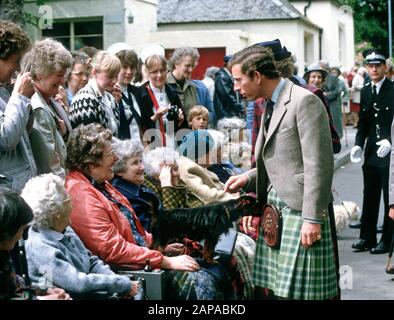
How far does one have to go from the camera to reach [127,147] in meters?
6.00

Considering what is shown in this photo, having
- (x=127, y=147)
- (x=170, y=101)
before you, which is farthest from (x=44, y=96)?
(x=170, y=101)

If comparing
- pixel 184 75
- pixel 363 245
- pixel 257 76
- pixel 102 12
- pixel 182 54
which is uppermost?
pixel 102 12

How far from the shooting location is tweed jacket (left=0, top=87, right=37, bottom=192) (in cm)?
490

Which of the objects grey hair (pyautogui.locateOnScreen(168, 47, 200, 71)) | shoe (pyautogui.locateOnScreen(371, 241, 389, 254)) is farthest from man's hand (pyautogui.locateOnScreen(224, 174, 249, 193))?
grey hair (pyautogui.locateOnScreen(168, 47, 200, 71))

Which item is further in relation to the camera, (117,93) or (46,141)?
(117,93)

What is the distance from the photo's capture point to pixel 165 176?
21.8 ft

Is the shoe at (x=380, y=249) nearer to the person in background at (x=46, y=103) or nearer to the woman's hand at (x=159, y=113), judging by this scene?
the woman's hand at (x=159, y=113)

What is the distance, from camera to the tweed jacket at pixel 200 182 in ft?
22.5

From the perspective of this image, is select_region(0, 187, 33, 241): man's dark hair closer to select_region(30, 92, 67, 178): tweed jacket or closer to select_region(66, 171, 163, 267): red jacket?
select_region(66, 171, 163, 267): red jacket

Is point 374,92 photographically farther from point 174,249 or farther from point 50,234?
point 50,234

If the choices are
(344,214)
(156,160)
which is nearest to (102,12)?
(344,214)

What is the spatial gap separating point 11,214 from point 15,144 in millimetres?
1156

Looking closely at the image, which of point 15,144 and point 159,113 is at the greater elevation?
point 159,113

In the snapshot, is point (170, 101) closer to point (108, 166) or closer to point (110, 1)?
point (108, 166)
